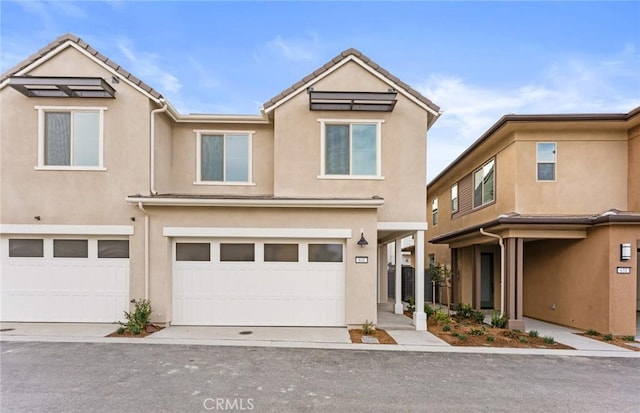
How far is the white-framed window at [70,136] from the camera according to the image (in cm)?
1017

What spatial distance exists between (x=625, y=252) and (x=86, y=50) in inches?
599

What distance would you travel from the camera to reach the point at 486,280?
15578 mm

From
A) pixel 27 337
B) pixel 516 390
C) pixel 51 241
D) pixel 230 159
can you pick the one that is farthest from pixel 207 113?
pixel 516 390

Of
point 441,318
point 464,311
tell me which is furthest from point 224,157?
point 464,311

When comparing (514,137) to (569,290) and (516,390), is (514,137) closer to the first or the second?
(569,290)

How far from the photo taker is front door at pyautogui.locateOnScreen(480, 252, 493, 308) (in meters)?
15.3

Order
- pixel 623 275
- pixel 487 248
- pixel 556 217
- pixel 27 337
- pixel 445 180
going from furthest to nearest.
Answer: pixel 445 180 → pixel 487 248 → pixel 556 217 → pixel 623 275 → pixel 27 337

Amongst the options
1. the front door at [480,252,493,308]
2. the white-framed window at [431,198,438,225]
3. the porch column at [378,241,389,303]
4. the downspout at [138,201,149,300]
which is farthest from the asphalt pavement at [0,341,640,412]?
the white-framed window at [431,198,438,225]

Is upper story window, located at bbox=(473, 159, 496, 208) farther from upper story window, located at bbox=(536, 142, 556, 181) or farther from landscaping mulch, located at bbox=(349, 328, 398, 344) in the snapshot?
landscaping mulch, located at bbox=(349, 328, 398, 344)

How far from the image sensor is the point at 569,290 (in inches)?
446

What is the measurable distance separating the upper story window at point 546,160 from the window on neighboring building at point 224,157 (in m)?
8.81

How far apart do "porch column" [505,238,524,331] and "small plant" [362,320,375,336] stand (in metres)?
4.05

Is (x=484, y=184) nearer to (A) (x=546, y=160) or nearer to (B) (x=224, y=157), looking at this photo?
(A) (x=546, y=160)

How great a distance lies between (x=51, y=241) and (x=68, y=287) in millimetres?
1306
